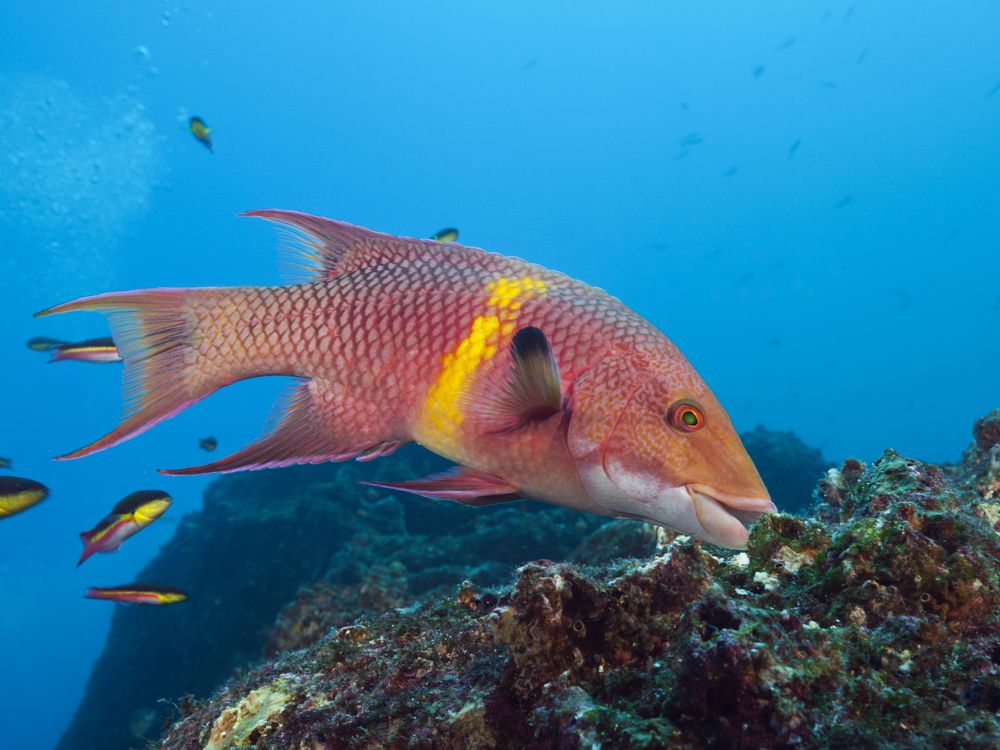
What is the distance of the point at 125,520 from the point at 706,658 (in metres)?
6.16

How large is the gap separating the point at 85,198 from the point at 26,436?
1684 inches

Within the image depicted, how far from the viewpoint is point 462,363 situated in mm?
2480

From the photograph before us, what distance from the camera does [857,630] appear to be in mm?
1427

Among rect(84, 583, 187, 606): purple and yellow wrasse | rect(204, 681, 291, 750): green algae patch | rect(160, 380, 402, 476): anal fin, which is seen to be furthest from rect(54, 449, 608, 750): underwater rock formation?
rect(204, 681, 291, 750): green algae patch

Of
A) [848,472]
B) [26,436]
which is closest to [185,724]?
[848,472]

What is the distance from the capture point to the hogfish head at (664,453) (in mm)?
2088

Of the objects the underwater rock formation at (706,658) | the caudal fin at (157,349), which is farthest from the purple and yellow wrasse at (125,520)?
the underwater rock formation at (706,658)

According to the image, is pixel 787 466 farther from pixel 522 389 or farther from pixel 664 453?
pixel 522 389

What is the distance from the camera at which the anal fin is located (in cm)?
257

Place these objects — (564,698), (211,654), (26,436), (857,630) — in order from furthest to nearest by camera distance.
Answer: (26,436)
(211,654)
(857,630)
(564,698)

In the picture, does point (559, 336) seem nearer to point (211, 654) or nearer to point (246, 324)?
point (246, 324)

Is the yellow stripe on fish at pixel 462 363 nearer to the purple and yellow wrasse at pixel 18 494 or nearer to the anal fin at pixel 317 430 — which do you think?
the anal fin at pixel 317 430

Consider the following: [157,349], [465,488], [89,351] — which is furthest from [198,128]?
[465,488]

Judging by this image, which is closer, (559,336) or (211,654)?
(559,336)
